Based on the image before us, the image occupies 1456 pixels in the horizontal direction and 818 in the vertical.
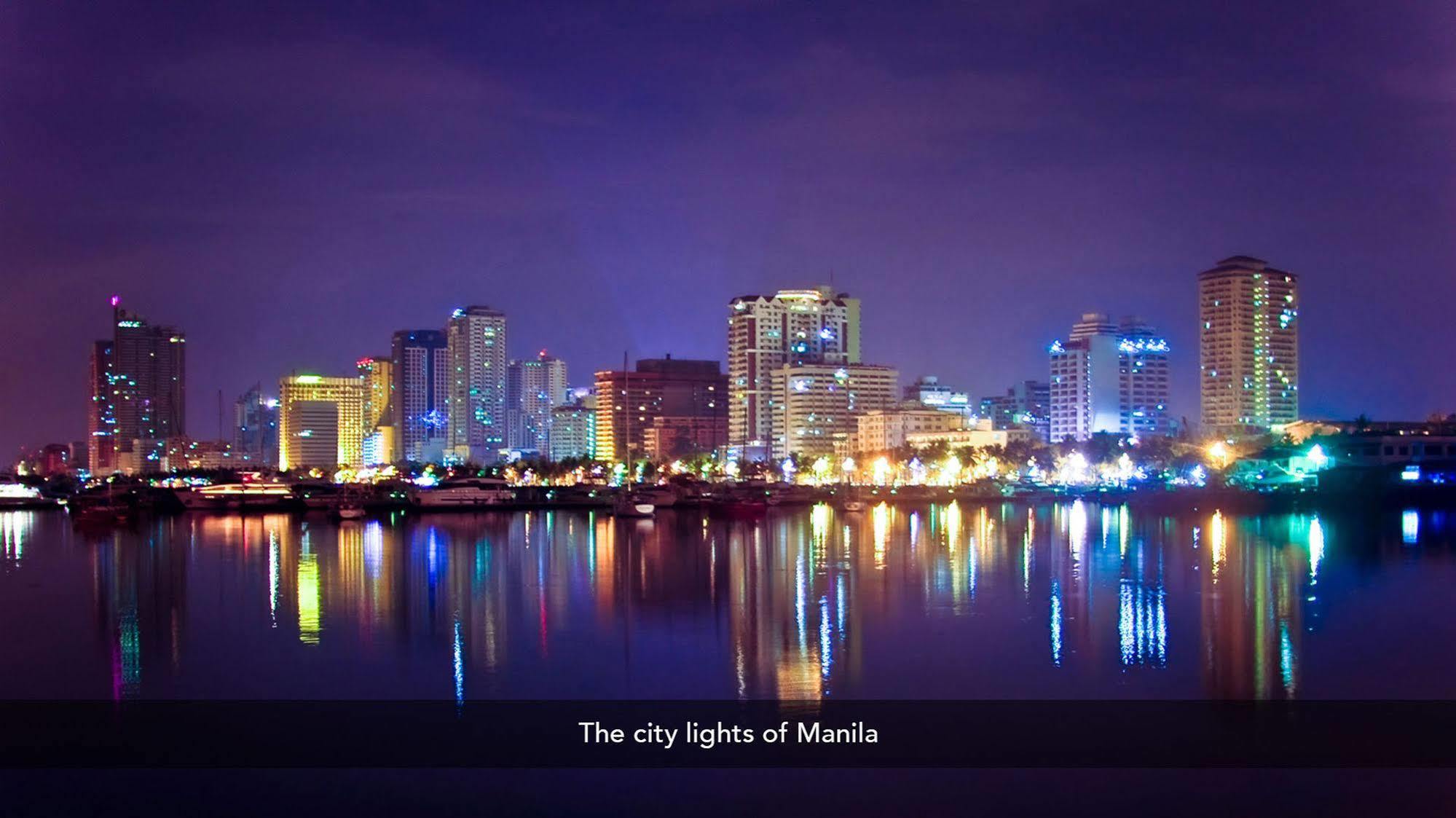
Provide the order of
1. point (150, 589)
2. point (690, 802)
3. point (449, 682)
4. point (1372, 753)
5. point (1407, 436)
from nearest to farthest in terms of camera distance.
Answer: point (690, 802), point (1372, 753), point (449, 682), point (150, 589), point (1407, 436)

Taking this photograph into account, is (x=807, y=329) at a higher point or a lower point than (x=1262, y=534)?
higher

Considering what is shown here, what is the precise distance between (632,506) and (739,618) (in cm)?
2851

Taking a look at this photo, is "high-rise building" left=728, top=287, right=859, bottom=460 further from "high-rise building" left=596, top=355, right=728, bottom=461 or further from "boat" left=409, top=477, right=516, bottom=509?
"boat" left=409, top=477, right=516, bottom=509

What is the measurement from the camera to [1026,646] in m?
12.9

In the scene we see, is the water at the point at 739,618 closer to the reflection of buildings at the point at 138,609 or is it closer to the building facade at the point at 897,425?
the reflection of buildings at the point at 138,609

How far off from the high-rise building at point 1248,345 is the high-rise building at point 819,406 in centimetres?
2883

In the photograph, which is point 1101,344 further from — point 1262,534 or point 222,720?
point 222,720

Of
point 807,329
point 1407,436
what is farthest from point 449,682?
point 807,329

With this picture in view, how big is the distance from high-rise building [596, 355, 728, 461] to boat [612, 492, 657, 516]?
56892 millimetres

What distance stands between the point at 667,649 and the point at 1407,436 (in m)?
47.2

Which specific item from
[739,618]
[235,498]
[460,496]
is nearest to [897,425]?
[460,496]

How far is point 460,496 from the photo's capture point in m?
49.5

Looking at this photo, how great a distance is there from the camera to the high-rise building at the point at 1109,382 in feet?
324

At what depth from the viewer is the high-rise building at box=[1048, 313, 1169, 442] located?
9881cm
